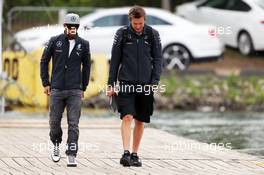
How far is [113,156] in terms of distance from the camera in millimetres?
13516

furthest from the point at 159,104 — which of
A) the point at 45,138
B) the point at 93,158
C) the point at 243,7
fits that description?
the point at 93,158

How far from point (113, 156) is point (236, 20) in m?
16.5

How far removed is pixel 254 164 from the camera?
13.0 m

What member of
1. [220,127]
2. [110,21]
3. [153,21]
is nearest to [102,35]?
[110,21]

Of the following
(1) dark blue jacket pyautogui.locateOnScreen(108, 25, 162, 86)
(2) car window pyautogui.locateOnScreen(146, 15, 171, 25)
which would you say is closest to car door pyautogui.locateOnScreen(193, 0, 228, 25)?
(2) car window pyautogui.locateOnScreen(146, 15, 171, 25)

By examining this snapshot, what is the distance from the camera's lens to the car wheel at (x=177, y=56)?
2778cm

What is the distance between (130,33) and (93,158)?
1.73 metres

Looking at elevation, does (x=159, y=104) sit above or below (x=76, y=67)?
below

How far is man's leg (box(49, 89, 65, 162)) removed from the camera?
40.7 feet

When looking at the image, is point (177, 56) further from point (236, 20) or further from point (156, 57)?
point (156, 57)

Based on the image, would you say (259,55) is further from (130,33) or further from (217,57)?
(130,33)

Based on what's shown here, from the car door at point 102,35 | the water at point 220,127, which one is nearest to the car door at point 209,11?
the car door at point 102,35

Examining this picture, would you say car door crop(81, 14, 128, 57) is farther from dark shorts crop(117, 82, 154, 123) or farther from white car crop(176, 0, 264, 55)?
dark shorts crop(117, 82, 154, 123)

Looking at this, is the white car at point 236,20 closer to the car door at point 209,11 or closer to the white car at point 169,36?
the car door at point 209,11
